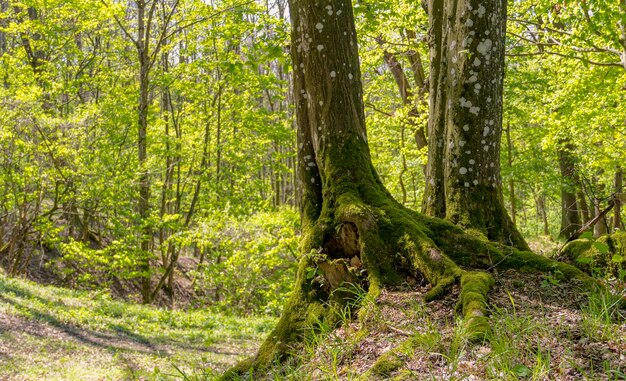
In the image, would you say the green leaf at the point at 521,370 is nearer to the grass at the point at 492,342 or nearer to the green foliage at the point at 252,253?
the grass at the point at 492,342

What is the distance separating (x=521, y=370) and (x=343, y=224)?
6.62ft

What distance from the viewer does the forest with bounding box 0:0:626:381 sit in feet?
10.4

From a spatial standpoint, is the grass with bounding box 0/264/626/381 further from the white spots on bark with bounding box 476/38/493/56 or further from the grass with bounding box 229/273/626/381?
the white spots on bark with bounding box 476/38/493/56

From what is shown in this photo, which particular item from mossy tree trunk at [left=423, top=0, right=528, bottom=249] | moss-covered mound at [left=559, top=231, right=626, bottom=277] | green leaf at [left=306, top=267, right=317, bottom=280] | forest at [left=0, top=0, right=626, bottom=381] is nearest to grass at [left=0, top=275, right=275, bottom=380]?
forest at [left=0, top=0, right=626, bottom=381]

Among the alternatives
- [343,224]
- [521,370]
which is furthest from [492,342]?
[343,224]

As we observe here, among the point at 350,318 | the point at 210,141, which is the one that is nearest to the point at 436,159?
the point at 350,318

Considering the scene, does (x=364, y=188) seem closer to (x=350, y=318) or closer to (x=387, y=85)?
(x=350, y=318)

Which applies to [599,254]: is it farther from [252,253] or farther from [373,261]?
[252,253]

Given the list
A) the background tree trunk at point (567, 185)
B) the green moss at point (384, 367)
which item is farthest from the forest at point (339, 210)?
the background tree trunk at point (567, 185)

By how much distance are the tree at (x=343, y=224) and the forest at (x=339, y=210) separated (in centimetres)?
2

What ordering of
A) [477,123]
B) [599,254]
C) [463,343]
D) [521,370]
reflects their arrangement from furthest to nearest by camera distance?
[477,123]
[599,254]
[463,343]
[521,370]

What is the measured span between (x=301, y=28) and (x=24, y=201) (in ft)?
36.5

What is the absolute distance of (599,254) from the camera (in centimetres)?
384

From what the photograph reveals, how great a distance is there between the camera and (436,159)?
5.48 metres
